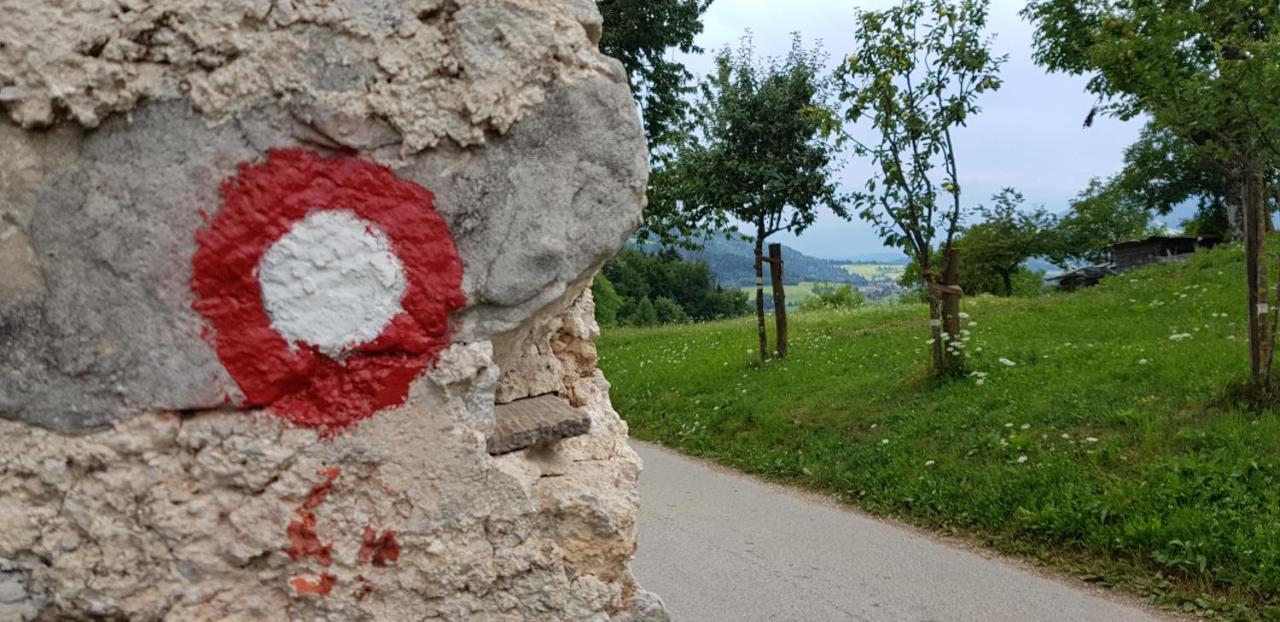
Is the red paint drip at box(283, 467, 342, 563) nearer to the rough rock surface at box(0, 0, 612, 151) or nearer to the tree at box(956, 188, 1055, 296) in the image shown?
the rough rock surface at box(0, 0, 612, 151)

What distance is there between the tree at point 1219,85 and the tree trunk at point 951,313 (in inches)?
92.9

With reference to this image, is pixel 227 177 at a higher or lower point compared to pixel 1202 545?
higher

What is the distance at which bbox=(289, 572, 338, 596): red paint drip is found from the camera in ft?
7.95

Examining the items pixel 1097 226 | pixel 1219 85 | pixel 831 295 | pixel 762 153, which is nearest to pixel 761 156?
pixel 762 153

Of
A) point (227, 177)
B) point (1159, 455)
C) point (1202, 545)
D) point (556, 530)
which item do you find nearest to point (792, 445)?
point (1159, 455)

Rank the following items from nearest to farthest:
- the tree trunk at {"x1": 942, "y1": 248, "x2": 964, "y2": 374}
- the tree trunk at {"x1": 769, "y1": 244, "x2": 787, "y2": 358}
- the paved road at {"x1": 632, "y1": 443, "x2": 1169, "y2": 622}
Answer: the paved road at {"x1": 632, "y1": 443, "x2": 1169, "y2": 622}, the tree trunk at {"x1": 942, "y1": 248, "x2": 964, "y2": 374}, the tree trunk at {"x1": 769, "y1": 244, "x2": 787, "y2": 358}

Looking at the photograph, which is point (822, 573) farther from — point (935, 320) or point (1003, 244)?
point (1003, 244)

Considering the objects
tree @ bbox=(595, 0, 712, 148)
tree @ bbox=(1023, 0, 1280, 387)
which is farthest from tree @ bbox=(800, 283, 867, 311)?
tree @ bbox=(1023, 0, 1280, 387)

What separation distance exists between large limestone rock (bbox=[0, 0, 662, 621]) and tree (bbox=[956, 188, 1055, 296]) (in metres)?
35.4

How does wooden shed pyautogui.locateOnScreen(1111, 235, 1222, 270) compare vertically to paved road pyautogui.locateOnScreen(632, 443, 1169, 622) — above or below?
above

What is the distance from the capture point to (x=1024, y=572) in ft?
19.8

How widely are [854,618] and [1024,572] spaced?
1.42 m

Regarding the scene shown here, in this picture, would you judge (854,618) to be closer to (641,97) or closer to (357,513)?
(357,513)

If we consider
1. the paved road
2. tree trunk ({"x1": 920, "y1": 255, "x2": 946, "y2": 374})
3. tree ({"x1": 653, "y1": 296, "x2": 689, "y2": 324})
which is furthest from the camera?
tree ({"x1": 653, "y1": 296, "x2": 689, "y2": 324})
